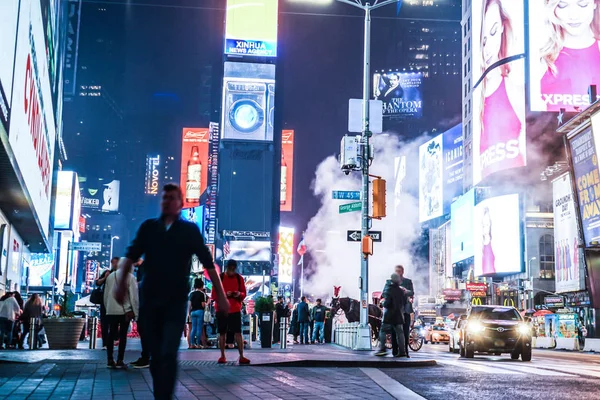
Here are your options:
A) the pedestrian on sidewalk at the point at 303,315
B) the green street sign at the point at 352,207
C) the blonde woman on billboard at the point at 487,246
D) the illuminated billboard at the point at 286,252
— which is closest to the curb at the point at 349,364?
the green street sign at the point at 352,207

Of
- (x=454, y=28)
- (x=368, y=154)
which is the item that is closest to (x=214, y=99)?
(x=454, y=28)

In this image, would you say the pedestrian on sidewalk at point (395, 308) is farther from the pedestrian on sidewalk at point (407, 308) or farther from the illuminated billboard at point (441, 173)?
the illuminated billboard at point (441, 173)

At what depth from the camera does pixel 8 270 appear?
34062mm

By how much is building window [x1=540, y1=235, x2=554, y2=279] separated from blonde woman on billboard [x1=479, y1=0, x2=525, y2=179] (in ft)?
32.7

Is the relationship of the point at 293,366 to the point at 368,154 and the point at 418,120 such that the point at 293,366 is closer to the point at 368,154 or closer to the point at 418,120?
the point at 368,154

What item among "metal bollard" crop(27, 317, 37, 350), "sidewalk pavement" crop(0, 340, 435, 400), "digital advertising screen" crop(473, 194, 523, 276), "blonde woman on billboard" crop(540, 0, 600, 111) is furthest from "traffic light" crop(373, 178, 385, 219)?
"digital advertising screen" crop(473, 194, 523, 276)

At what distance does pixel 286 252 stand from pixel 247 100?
3111 centimetres

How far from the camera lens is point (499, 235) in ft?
275

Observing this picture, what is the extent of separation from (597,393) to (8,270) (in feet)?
98.5

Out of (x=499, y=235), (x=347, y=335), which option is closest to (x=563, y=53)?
(x=499, y=235)

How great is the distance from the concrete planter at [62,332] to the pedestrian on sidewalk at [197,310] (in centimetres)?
289

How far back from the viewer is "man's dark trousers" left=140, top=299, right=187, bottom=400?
544 cm

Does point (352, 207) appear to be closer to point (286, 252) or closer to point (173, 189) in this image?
point (173, 189)

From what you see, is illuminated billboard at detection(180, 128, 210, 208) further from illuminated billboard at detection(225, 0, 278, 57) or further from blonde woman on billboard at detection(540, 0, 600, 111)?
blonde woman on billboard at detection(540, 0, 600, 111)
